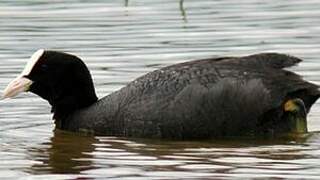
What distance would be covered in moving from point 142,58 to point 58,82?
9.19ft

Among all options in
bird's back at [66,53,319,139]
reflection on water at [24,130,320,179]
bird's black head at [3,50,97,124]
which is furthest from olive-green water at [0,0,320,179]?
bird's black head at [3,50,97,124]

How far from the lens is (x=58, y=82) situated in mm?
11219

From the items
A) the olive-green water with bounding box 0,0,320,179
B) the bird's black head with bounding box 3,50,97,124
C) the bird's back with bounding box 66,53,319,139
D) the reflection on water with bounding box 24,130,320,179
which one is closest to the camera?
the reflection on water with bounding box 24,130,320,179

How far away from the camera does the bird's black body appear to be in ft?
34.6

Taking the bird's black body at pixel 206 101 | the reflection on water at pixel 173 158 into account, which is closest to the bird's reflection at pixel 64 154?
the reflection on water at pixel 173 158

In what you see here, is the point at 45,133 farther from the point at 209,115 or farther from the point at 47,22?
the point at 47,22

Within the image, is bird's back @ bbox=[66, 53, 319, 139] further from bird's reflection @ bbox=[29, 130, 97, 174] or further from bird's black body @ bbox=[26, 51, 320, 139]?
bird's reflection @ bbox=[29, 130, 97, 174]

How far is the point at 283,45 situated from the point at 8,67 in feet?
9.66

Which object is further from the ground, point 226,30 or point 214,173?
point 226,30

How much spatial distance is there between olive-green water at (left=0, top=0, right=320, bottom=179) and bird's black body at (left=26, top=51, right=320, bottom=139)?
12cm

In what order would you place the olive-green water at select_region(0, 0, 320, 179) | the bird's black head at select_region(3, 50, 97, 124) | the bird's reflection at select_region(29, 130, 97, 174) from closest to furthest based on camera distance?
the olive-green water at select_region(0, 0, 320, 179) < the bird's reflection at select_region(29, 130, 97, 174) < the bird's black head at select_region(3, 50, 97, 124)

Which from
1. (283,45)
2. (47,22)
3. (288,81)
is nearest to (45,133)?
(288,81)

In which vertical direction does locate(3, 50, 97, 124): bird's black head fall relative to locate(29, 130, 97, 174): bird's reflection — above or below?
above

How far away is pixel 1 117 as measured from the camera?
11.6m
